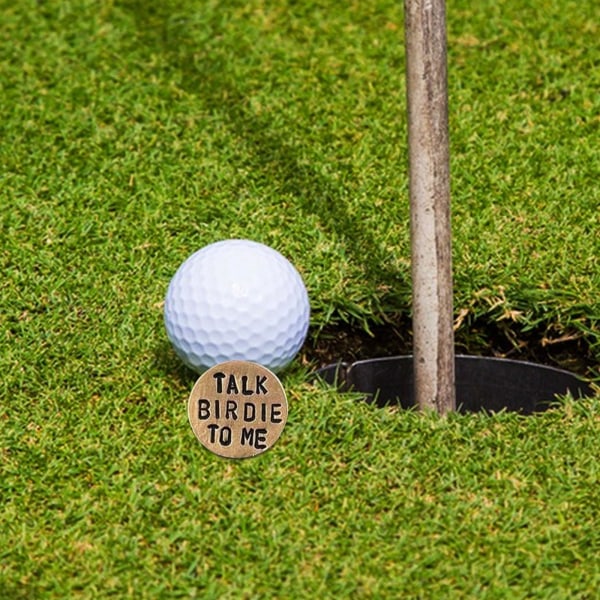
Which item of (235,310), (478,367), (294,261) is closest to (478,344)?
(478,367)

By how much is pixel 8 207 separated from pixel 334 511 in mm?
2186

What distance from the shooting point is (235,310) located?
379 centimetres

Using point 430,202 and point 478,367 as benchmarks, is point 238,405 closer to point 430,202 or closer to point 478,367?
point 430,202

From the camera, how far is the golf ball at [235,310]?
149 inches

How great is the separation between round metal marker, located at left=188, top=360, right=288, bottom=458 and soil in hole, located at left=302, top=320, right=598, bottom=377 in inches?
24.4

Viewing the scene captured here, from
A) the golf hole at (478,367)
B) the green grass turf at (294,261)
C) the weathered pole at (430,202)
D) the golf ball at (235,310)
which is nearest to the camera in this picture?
the green grass turf at (294,261)

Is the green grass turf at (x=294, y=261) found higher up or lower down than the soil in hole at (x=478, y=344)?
higher up

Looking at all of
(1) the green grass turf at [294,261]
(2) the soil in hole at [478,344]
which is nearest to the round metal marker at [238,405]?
(1) the green grass turf at [294,261]

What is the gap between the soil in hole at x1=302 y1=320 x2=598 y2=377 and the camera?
431cm

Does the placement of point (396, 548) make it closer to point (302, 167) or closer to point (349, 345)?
point (349, 345)

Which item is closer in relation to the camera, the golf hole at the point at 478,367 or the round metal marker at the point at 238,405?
the round metal marker at the point at 238,405

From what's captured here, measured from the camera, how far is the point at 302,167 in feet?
16.7

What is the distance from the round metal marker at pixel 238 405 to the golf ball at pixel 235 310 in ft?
0.49

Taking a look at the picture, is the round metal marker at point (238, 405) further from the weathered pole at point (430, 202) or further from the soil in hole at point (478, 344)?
the soil in hole at point (478, 344)
